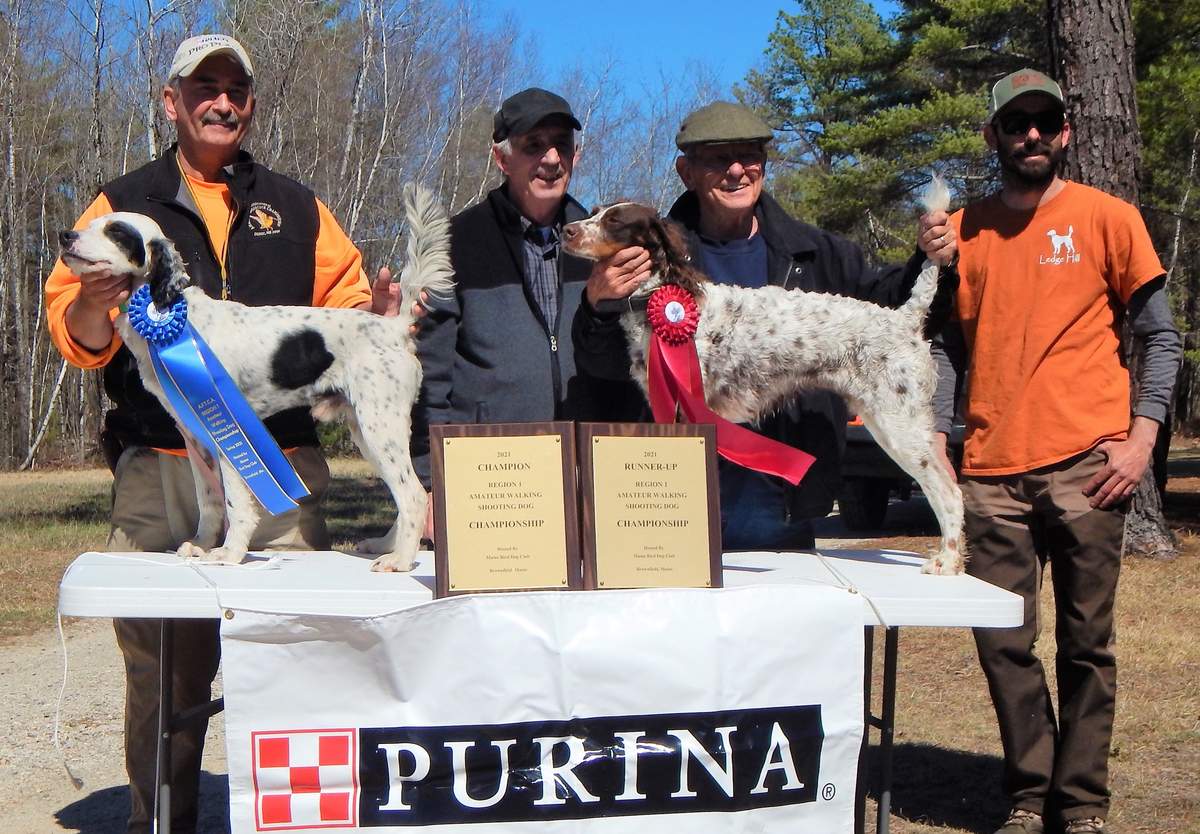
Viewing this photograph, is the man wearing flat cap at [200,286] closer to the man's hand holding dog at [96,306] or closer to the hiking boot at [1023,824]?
the man's hand holding dog at [96,306]

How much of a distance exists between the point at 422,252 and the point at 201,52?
863mm

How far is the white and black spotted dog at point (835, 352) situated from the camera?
11.3 feet

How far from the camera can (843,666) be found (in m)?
2.92

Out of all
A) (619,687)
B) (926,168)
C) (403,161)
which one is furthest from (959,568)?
(926,168)

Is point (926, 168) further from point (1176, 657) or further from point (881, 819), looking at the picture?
point (881, 819)

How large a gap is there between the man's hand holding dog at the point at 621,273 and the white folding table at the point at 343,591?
85cm

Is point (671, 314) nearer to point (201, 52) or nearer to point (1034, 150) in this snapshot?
point (1034, 150)

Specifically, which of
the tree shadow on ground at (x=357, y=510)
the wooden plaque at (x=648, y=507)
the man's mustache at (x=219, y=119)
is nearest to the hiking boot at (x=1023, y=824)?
the wooden plaque at (x=648, y=507)

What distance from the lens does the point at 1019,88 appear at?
366 cm

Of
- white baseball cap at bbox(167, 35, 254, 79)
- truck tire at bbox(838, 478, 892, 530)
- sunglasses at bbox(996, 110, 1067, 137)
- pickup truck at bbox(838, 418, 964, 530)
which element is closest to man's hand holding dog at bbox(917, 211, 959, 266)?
sunglasses at bbox(996, 110, 1067, 137)

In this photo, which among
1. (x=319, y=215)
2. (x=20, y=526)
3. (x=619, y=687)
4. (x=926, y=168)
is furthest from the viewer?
(x=926, y=168)

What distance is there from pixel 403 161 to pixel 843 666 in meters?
14.3

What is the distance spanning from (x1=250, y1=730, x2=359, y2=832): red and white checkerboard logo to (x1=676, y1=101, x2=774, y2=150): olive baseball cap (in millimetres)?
2006

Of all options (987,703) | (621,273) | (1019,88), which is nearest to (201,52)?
(621,273)
